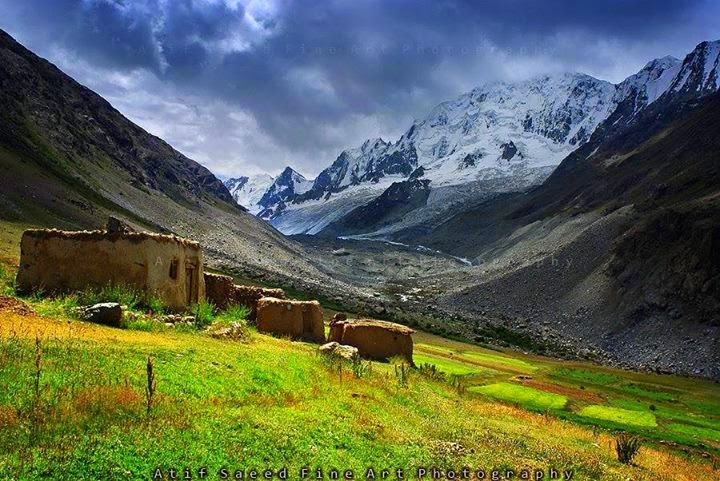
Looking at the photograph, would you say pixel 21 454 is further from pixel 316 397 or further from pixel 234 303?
pixel 234 303

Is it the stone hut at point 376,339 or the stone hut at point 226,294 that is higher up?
the stone hut at point 226,294

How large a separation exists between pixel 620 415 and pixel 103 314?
28.6 metres

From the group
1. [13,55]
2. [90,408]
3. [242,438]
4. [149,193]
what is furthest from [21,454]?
[13,55]

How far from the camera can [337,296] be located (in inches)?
3671

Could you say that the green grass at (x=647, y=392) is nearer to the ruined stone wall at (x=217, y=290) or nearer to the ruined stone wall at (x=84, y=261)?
the ruined stone wall at (x=217, y=290)

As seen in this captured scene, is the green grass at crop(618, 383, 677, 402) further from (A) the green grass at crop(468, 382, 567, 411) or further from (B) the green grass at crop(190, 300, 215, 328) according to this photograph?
(B) the green grass at crop(190, 300, 215, 328)

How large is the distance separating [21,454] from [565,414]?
90.0 feet

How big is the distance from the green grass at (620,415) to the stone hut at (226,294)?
1898cm

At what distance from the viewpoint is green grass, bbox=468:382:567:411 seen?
31594 millimetres

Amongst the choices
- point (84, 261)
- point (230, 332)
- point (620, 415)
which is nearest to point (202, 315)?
point (230, 332)

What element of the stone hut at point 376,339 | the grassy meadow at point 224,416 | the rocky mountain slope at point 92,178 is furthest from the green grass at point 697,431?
the rocky mountain slope at point 92,178

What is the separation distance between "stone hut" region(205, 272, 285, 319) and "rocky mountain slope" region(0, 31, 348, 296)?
43.6m

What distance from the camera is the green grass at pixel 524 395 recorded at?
104ft

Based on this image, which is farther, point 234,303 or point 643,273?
point 643,273
